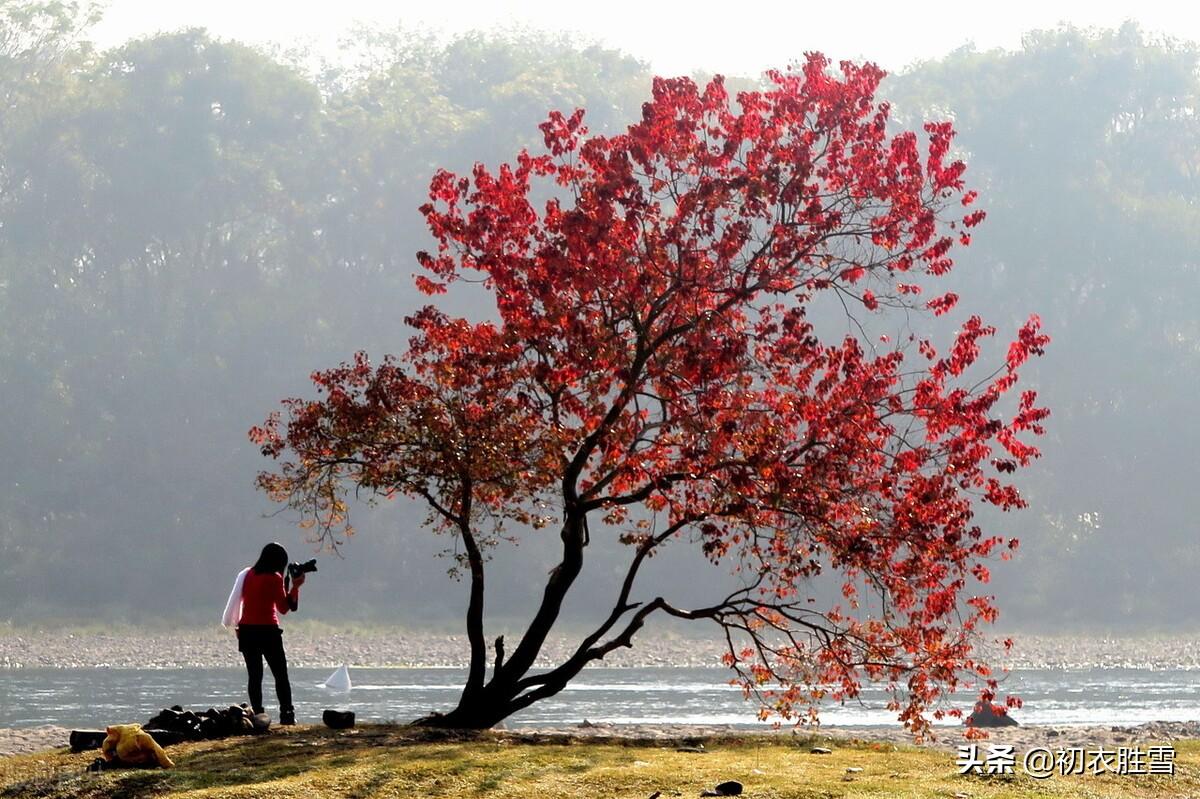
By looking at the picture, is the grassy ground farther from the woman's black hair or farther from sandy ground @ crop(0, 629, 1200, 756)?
sandy ground @ crop(0, 629, 1200, 756)

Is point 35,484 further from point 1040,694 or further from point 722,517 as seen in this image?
point 722,517

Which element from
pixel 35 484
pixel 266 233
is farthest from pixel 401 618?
pixel 266 233

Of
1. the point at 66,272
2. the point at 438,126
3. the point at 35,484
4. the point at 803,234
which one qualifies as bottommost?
the point at 803,234

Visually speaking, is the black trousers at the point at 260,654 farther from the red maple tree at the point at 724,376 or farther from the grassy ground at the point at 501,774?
the red maple tree at the point at 724,376

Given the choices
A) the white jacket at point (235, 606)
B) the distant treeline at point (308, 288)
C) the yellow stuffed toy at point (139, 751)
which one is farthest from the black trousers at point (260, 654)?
the distant treeline at point (308, 288)

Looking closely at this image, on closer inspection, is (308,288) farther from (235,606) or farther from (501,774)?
(501,774)

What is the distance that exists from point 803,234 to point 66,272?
75.5 meters

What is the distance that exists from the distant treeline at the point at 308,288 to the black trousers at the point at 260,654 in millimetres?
56437

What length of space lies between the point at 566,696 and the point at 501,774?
28.6 metres

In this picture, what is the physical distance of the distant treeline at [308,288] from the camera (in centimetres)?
7825

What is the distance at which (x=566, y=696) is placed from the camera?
42031 mm

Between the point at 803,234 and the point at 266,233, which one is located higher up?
the point at 266,233

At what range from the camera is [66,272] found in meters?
85.6

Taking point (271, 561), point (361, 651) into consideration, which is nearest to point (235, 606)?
point (271, 561)
